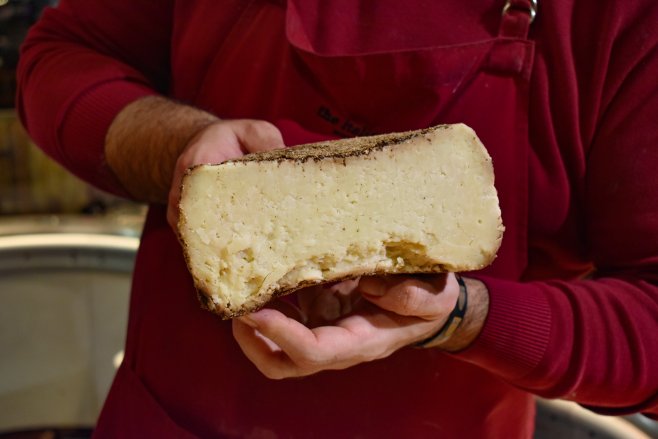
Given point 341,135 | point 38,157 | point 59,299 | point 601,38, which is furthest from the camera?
point 38,157

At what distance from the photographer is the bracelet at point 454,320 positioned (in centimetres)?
82

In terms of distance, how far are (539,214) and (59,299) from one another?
1.70 m

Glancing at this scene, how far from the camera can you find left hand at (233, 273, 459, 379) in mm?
680

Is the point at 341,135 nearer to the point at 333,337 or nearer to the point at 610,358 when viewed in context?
the point at 333,337

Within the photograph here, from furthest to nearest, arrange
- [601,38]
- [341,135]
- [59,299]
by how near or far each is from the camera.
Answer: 1. [59,299]
2. [341,135]
3. [601,38]

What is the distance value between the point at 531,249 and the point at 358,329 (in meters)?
0.38

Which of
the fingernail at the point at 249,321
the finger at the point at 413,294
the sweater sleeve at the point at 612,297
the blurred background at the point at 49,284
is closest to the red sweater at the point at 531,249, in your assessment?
the sweater sleeve at the point at 612,297

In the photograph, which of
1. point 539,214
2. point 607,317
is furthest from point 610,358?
point 539,214

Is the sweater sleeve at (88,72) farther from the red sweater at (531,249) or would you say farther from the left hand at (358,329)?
the left hand at (358,329)

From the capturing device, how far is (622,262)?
87 cm

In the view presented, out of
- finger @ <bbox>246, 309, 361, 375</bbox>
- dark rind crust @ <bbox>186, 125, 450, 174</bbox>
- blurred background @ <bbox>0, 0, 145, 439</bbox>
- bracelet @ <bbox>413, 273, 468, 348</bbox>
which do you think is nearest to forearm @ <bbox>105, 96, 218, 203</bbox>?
dark rind crust @ <bbox>186, 125, 450, 174</bbox>

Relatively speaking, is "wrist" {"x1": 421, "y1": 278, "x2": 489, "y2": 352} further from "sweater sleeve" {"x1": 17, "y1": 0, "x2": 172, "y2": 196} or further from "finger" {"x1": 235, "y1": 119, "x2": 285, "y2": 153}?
"sweater sleeve" {"x1": 17, "y1": 0, "x2": 172, "y2": 196}

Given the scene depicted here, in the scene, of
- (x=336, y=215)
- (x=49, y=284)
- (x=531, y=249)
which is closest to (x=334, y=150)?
(x=336, y=215)

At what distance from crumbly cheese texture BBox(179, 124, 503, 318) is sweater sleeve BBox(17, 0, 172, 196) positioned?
492mm
